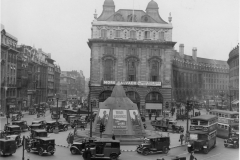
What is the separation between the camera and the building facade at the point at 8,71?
67.2 meters

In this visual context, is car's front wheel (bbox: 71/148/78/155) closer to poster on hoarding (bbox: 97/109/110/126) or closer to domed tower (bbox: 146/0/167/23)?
poster on hoarding (bbox: 97/109/110/126)

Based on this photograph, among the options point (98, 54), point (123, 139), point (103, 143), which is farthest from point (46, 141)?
point (98, 54)

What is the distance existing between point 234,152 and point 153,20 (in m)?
41.8

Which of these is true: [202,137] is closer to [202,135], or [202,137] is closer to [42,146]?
[202,135]

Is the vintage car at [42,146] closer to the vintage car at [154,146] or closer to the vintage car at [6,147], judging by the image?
the vintage car at [6,147]

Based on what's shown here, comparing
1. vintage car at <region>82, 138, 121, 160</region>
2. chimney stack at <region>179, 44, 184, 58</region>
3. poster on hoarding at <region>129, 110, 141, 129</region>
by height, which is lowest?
vintage car at <region>82, 138, 121, 160</region>

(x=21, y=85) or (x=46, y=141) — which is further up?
(x=21, y=85)

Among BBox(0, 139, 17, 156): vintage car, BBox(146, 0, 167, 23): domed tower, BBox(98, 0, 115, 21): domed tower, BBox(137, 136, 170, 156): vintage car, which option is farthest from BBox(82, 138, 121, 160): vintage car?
BBox(146, 0, 167, 23): domed tower

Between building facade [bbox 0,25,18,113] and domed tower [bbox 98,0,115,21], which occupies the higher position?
domed tower [bbox 98,0,115,21]

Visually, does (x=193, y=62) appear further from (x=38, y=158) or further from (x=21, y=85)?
(x=38, y=158)

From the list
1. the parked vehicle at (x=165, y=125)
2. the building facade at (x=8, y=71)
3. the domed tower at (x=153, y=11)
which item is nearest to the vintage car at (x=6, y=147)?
the parked vehicle at (x=165, y=125)

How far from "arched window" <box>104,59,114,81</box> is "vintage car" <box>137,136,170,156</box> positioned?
37.0 m

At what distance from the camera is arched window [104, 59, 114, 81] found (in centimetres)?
6756

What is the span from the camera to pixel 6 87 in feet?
224
